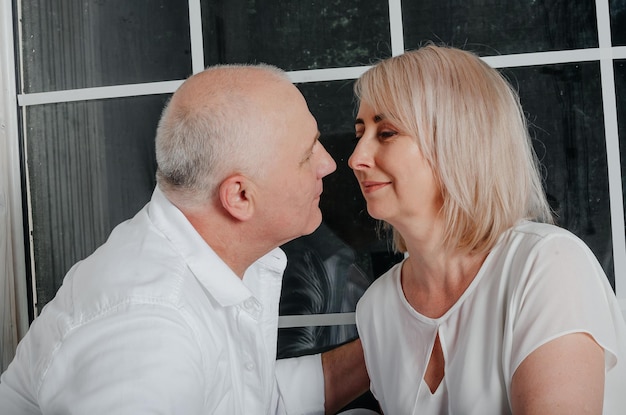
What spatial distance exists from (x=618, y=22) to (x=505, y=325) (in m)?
1.06

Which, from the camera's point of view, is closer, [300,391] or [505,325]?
[505,325]

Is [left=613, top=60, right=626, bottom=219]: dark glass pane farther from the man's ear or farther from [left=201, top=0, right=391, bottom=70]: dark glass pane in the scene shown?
the man's ear

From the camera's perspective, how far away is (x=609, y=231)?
74.6 inches

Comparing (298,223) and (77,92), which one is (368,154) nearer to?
(298,223)

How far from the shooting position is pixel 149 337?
3.89ft

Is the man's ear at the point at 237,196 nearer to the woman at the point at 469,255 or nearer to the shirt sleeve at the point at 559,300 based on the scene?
the woman at the point at 469,255

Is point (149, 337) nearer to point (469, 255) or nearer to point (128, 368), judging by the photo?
point (128, 368)

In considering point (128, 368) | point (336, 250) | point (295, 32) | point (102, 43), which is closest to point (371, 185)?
point (336, 250)

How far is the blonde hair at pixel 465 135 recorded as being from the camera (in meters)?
1.53

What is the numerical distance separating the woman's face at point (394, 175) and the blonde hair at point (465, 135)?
0.08 ft

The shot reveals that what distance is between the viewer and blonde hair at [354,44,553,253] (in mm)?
1529

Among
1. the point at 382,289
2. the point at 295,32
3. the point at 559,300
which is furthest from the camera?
the point at 295,32

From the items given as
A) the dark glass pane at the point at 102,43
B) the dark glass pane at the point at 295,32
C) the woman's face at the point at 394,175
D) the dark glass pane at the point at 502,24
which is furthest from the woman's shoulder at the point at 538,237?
the dark glass pane at the point at 102,43

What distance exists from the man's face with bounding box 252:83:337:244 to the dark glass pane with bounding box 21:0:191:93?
0.61 meters
